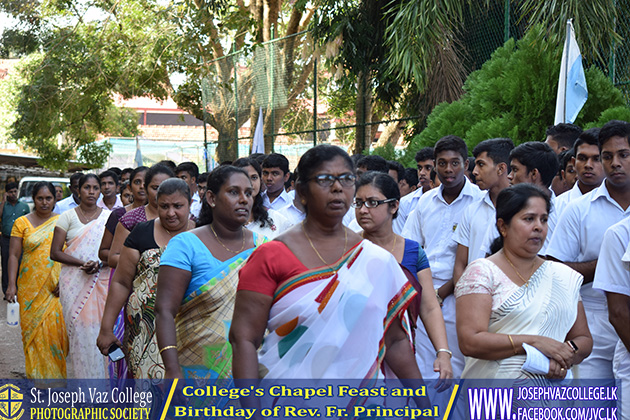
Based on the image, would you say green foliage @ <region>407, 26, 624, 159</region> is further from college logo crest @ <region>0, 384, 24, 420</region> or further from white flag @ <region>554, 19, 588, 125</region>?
college logo crest @ <region>0, 384, 24, 420</region>

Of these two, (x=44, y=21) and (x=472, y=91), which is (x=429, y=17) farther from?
(x=44, y=21)

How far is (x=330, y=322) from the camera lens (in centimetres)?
303

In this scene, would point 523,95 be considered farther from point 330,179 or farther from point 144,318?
point 330,179

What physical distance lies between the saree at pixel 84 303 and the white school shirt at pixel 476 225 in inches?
137

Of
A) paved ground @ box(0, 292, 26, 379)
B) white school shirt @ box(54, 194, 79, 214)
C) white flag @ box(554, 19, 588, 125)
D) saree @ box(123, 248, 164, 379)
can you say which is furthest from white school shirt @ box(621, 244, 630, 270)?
white school shirt @ box(54, 194, 79, 214)

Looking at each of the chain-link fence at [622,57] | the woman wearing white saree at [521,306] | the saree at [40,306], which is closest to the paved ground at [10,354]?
the saree at [40,306]

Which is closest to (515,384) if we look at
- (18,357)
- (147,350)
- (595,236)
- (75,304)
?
(595,236)

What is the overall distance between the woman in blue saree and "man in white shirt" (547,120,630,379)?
1840mm

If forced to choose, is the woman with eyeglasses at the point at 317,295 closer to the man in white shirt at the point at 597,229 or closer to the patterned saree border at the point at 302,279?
the patterned saree border at the point at 302,279

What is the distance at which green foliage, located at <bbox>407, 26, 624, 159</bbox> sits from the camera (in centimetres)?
887

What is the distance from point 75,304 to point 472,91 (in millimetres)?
5443

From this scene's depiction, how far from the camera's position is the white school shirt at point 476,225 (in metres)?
5.34

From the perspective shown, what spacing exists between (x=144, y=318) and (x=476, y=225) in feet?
7.41

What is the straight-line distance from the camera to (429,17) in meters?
10.6
